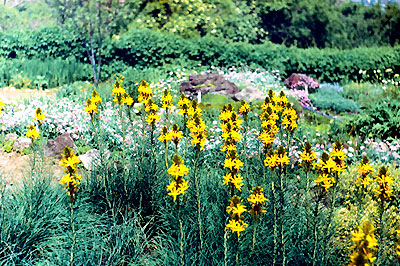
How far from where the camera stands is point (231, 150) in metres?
2.87

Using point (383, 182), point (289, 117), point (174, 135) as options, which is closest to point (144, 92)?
point (174, 135)

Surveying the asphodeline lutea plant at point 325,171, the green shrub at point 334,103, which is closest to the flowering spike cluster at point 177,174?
the asphodeline lutea plant at point 325,171

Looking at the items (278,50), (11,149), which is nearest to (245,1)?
(278,50)

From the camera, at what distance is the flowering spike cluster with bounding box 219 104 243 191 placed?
2582 mm

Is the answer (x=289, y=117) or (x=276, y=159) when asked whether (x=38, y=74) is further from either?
(x=276, y=159)

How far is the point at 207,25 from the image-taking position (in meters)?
18.7

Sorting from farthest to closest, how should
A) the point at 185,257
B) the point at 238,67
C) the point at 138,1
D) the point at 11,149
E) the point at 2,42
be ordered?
the point at 138,1 < the point at 2,42 < the point at 238,67 < the point at 11,149 < the point at 185,257

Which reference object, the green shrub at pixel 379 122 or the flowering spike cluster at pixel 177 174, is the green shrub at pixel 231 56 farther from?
the flowering spike cluster at pixel 177 174

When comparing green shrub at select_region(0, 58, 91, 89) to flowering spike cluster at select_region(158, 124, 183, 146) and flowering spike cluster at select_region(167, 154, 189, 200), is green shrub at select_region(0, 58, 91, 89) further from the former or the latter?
flowering spike cluster at select_region(167, 154, 189, 200)

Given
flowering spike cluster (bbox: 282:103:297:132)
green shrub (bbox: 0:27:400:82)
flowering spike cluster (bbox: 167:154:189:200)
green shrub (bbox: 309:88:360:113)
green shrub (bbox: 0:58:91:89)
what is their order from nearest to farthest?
flowering spike cluster (bbox: 167:154:189:200) → flowering spike cluster (bbox: 282:103:297:132) → green shrub (bbox: 309:88:360:113) → green shrub (bbox: 0:58:91:89) → green shrub (bbox: 0:27:400:82)

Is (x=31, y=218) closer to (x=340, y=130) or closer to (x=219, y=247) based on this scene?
(x=219, y=247)

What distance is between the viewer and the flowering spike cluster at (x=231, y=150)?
2582 mm

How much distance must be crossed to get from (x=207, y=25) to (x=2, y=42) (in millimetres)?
8748

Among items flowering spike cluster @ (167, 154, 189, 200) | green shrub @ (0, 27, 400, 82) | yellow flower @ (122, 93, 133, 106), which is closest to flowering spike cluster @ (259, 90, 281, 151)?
flowering spike cluster @ (167, 154, 189, 200)
